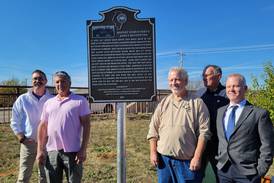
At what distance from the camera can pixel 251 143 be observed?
414 cm

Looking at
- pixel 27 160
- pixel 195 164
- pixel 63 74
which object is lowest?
pixel 27 160

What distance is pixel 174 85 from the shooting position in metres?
4.51

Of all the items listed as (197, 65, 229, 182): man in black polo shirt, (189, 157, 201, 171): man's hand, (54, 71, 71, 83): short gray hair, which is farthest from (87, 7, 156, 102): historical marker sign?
(189, 157, 201, 171): man's hand

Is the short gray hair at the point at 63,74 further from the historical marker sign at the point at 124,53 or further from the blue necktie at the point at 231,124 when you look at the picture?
the blue necktie at the point at 231,124

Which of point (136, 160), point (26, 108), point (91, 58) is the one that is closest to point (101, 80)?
point (91, 58)

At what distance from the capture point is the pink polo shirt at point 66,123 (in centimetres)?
513

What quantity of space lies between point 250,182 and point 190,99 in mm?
1048

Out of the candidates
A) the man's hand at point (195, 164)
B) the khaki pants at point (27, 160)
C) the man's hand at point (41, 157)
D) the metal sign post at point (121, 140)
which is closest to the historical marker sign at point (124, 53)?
the metal sign post at point (121, 140)

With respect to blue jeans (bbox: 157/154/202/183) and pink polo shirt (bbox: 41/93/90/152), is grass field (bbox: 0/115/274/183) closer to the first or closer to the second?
blue jeans (bbox: 157/154/202/183)

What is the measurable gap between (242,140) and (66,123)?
2132mm

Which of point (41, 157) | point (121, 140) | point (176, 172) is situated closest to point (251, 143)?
point (176, 172)

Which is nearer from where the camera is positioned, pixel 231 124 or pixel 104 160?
pixel 231 124

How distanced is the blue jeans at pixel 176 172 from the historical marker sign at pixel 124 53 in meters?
1.12

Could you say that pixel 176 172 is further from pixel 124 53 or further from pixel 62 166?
pixel 124 53
